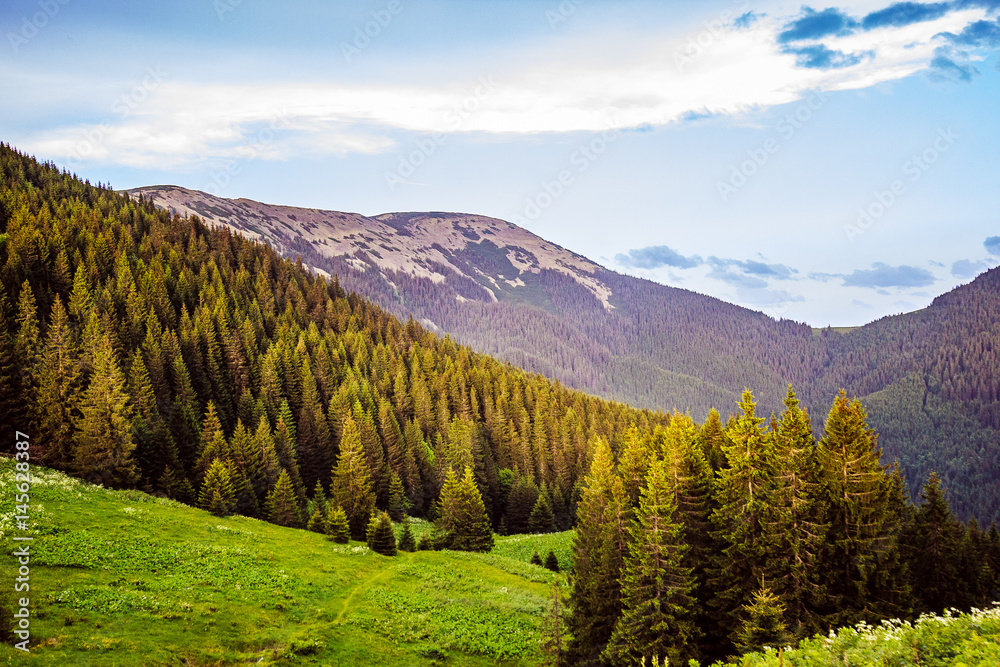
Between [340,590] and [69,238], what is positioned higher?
[69,238]

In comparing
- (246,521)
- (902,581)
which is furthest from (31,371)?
(902,581)

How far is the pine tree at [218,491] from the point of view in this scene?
176 feet

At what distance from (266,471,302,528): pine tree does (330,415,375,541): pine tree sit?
16.3ft

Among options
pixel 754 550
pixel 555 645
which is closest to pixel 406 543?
pixel 555 645

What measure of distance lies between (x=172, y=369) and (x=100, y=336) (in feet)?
53.8

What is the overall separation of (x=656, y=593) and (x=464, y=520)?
38.7 meters

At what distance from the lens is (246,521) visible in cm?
5322

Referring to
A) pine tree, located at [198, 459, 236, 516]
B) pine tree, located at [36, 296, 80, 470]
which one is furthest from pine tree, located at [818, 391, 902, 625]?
pine tree, located at [36, 296, 80, 470]

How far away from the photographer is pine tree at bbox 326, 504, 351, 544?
54.9 m

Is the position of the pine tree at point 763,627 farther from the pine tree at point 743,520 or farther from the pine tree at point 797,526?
the pine tree at point 743,520

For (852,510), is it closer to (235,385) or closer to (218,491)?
(218,491)

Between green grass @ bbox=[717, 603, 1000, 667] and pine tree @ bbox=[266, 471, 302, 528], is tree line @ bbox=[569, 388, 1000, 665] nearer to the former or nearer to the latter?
green grass @ bbox=[717, 603, 1000, 667]

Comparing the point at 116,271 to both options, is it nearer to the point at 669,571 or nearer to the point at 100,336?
the point at 100,336

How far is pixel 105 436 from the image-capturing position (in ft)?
172
